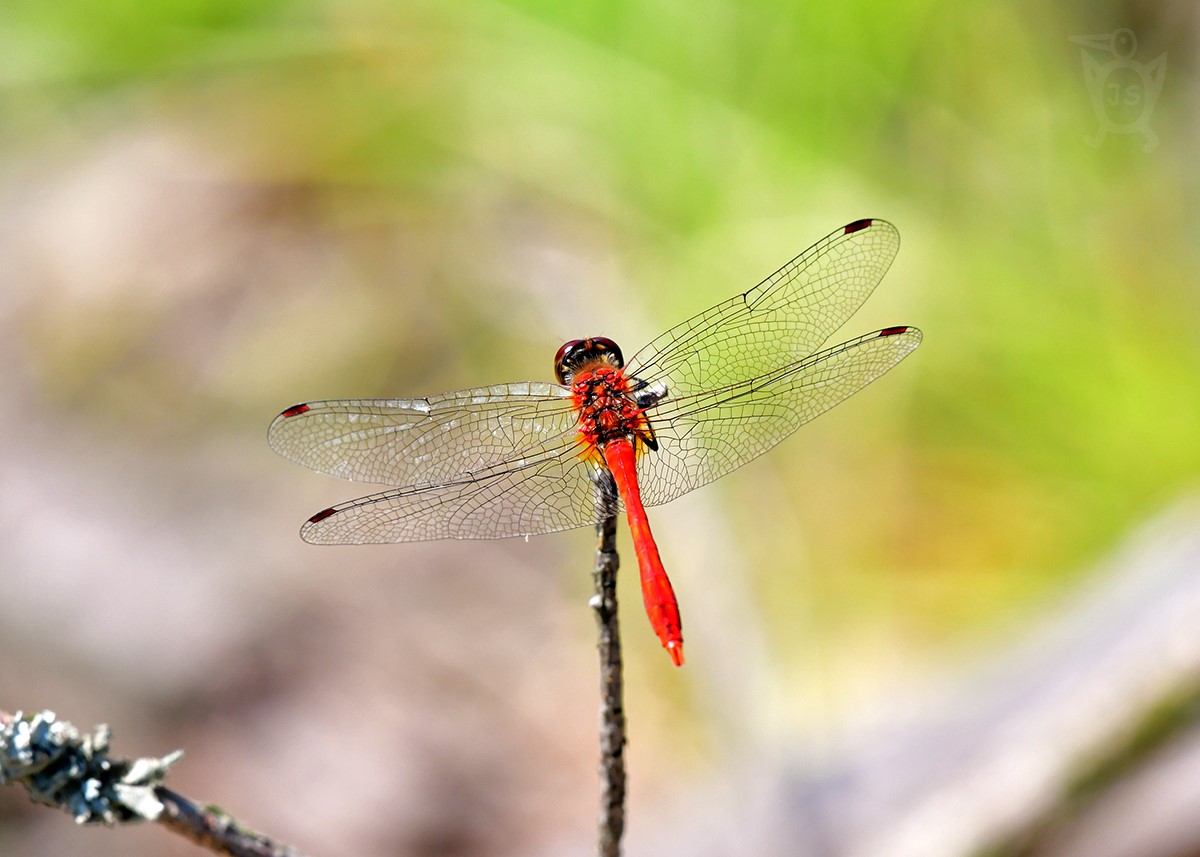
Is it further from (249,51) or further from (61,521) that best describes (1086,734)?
(249,51)

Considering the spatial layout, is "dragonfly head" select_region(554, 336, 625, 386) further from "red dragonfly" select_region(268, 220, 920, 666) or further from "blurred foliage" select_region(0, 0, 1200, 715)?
"blurred foliage" select_region(0, 0, 1200, 715)

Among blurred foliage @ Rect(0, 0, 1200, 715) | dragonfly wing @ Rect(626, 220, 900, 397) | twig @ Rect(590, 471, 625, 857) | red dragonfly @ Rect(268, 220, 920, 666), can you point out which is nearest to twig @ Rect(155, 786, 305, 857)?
twig @ Rect(590, 471, 625, 857)

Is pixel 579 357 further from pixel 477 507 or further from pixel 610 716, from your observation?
pixel 610 716

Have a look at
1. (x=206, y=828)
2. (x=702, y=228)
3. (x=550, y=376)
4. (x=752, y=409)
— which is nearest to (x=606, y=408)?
(x=752, y=409)

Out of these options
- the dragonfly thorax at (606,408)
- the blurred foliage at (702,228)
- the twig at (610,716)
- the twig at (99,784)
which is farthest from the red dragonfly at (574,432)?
the blurred foliage at (702,228)

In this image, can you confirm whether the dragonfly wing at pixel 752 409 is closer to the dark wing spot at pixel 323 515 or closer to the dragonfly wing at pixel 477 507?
the dragonfly wing at pixel 477 507
